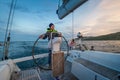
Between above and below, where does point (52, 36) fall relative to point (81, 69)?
above

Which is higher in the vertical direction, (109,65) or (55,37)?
(55,37)

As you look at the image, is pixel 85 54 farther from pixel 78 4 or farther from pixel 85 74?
pixel 78 4

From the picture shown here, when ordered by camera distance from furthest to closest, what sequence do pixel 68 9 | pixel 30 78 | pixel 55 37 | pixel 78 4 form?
pixel 55 37
pixel 30 78
pixel 68 9
pixel 78 4

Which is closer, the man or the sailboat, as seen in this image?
the sailboat

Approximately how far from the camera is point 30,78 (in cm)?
211

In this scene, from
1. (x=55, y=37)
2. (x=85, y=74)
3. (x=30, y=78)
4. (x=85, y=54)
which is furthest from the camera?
(x=85, y=54)

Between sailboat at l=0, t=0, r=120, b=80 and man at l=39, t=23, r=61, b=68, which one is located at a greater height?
man at l=39, t=23, r=61, b=68

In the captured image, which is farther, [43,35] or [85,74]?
[43,35]

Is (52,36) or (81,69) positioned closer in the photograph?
(81,69)

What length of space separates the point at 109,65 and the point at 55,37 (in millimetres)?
1438

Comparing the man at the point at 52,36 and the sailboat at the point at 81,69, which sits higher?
the man at the point at 52,36

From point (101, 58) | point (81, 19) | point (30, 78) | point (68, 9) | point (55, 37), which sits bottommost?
point (30, 78)

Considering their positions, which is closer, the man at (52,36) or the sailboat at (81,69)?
the sailboat at (81,69)

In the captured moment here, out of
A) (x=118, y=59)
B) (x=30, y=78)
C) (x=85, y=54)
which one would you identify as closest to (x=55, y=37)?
(x=85, y=54)
